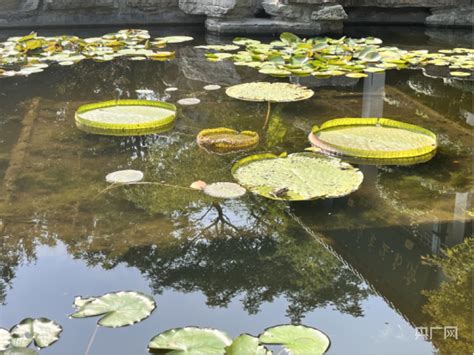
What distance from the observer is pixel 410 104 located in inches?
134

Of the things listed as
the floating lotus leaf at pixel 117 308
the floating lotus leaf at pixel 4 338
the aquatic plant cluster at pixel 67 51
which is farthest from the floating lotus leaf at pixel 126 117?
the floating lotus leaf at pixel 4 338

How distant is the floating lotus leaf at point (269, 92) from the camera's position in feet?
11.1

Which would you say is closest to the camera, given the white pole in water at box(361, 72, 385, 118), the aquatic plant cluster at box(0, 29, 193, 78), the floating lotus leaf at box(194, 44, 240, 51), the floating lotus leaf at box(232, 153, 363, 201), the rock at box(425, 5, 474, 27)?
the floating lotus leaf at box(232, 153, 363, 201)

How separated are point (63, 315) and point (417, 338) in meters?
0.89

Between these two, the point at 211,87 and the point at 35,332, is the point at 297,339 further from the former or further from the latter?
the point at 211,87

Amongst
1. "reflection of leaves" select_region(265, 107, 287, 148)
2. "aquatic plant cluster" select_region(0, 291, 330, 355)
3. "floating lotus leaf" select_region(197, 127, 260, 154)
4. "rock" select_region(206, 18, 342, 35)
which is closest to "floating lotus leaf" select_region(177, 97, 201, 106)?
"reflection of leaves" select_region(265, 107, 287, 148)

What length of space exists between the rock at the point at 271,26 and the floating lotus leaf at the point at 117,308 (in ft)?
14.6

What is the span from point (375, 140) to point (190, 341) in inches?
61.5

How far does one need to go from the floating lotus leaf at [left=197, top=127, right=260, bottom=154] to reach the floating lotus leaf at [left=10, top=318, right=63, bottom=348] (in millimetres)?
1303

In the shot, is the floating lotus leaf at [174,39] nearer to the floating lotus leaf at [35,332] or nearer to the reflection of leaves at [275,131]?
the reflection of leaves at [275,131]

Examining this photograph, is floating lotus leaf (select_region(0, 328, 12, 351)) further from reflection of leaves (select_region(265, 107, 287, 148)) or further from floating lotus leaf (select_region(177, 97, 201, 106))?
floating lotus leaf (select_region(177, 97, 201, 106))

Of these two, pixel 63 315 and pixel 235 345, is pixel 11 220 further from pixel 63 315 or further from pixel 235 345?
pixel 235 345

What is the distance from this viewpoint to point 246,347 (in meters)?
1.35

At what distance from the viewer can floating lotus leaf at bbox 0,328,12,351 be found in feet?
4.48
